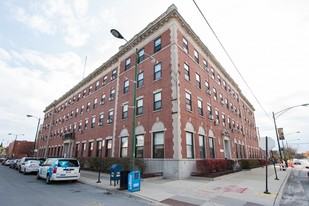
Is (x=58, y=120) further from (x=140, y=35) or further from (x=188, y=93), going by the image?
(x=188, y=93)

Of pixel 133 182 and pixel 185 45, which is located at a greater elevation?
pixel 185 45

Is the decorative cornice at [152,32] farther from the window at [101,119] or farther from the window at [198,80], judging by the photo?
the window at [101,119]

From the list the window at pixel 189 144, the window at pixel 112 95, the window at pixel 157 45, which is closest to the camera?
the window at pixel 189 144

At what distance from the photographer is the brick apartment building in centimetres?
1623

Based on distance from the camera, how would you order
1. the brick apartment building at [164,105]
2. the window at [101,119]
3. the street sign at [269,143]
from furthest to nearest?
the window at [101,119]
the brick apartment building at [164,105]
the street sign at [269,143]

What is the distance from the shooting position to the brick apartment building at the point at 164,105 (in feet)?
53.3

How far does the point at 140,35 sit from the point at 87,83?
17.0 meters

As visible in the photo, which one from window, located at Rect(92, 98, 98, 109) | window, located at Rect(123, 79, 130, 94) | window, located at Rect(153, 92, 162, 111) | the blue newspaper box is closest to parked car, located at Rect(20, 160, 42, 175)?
window, located at Rect(92, 98, 98, 109)

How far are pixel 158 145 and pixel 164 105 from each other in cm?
365

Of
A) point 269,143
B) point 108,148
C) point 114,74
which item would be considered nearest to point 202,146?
point 269,143

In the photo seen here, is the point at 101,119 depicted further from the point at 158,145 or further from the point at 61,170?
the point at 61,170

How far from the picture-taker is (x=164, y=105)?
55.8ft

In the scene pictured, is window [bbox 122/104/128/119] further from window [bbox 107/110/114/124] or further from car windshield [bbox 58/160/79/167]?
car windshield [bbox 58/160/79/167]

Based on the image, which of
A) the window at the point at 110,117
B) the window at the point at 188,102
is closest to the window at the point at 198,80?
the window at the point at 188,102
